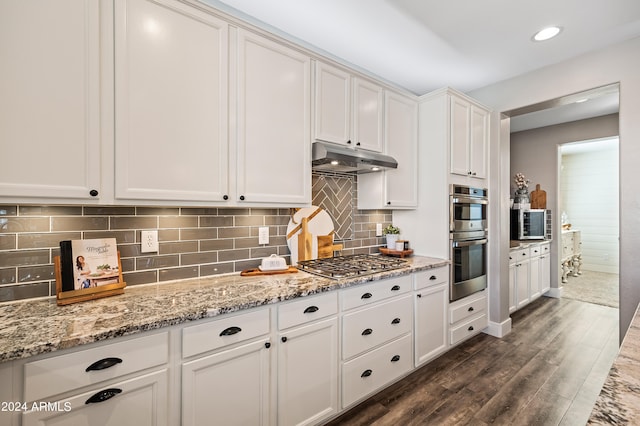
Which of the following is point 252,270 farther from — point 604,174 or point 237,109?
point 604,174

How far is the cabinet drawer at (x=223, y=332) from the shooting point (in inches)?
50.8

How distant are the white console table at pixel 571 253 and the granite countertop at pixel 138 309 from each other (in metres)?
5.33

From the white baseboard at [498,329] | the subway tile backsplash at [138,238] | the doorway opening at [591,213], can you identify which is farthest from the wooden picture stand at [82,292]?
the doorway opening at [591,213]

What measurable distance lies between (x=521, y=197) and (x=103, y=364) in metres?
5.07

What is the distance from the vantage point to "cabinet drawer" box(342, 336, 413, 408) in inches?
74.9

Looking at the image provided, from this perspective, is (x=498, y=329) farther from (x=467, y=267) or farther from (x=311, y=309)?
(x=311, y=309)

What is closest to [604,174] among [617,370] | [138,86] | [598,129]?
[598,129]

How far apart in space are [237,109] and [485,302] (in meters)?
3.14

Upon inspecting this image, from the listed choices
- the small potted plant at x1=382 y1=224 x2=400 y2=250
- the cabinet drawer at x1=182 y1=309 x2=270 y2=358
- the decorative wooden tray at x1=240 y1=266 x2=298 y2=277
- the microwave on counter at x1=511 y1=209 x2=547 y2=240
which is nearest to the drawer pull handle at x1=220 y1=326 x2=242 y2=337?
the cabinet drawer at x1=182 y1=309 x2=270 y2=358

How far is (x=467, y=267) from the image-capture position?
2.87 meters

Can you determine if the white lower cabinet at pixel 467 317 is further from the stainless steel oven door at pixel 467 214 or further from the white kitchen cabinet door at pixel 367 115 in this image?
the white kitchen cabinet door at pixel 367 115

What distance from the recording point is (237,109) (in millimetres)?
1763

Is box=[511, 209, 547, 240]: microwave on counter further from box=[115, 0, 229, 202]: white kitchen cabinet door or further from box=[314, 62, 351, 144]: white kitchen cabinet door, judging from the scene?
box=[115, 0, 229, 202]: white kitchen cabinet door

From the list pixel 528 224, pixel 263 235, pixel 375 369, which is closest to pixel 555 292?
pixel 528 224
